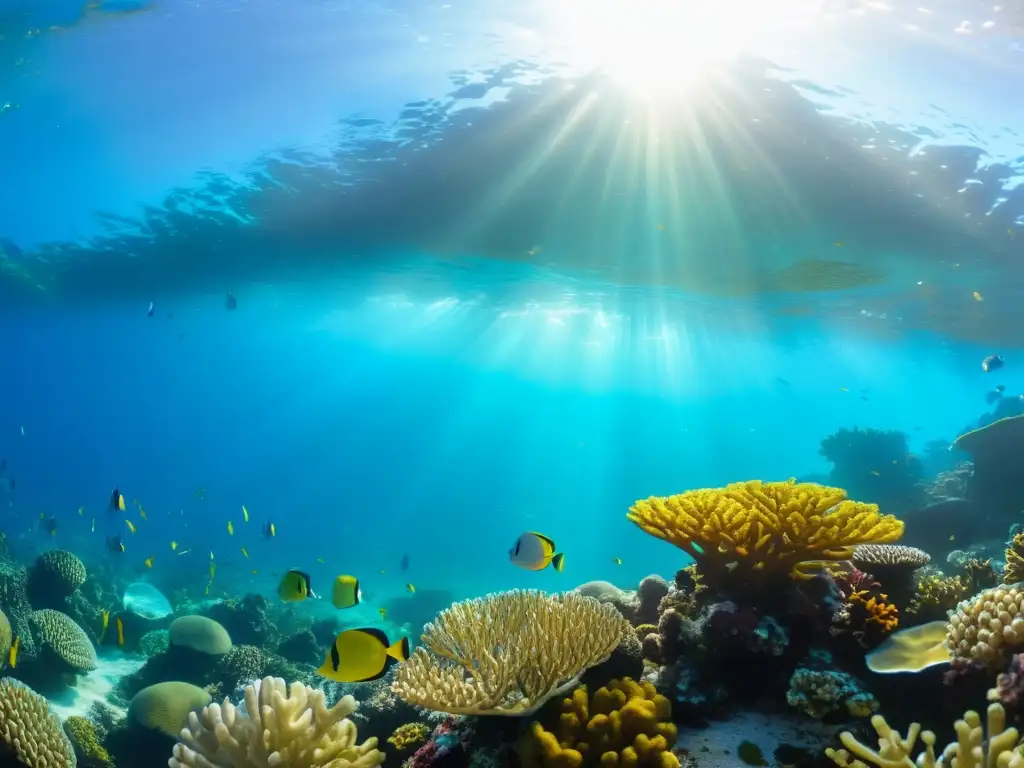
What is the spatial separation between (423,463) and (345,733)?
14009cm

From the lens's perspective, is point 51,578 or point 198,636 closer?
point 198,636

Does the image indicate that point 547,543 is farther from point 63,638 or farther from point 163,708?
point 63,638

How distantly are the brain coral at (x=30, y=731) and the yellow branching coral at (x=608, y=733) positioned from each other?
4914 millimetres

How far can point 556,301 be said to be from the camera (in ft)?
106

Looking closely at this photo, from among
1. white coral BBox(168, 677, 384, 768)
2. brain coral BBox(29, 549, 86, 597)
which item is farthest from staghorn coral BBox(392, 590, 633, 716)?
brain coral BBox(29, 549, 86, 597)

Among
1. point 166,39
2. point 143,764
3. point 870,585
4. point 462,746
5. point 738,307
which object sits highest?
point 166,39

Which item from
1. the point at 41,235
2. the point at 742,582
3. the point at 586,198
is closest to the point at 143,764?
the point at 742,582

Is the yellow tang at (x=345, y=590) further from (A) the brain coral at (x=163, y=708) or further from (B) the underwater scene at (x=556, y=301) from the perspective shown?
(A) the brain coral at (x=163, y=708)

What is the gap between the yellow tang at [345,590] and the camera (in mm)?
5238

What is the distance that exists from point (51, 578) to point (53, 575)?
8cm

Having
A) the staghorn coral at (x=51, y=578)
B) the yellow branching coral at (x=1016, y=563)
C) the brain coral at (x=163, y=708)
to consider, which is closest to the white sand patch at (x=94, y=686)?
the brain coral at (x=163, y=708)

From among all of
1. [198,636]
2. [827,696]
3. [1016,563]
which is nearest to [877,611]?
[827,696]

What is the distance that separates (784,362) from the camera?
4681cm

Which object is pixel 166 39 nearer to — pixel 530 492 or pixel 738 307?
pixel 738 307
